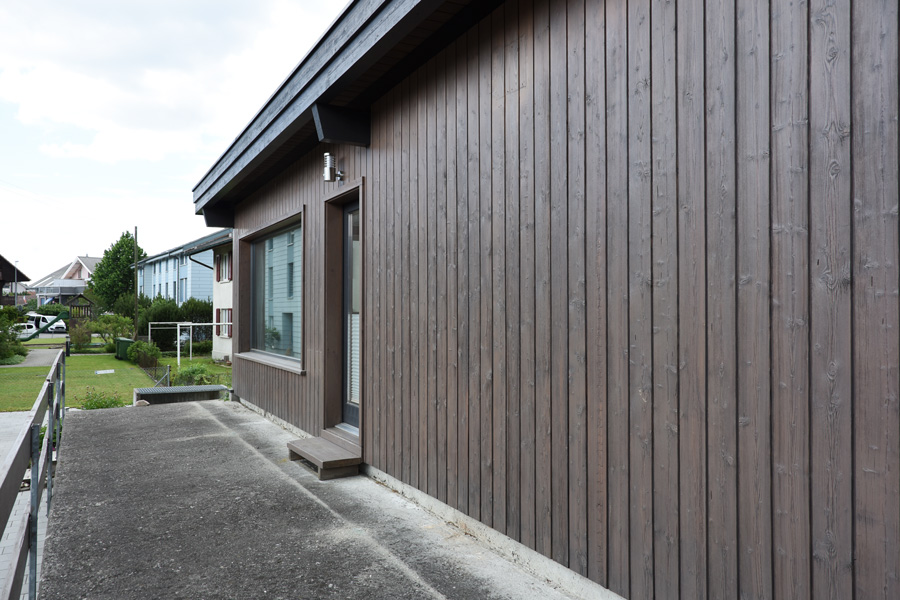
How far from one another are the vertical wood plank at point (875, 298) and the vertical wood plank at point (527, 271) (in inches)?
52.5

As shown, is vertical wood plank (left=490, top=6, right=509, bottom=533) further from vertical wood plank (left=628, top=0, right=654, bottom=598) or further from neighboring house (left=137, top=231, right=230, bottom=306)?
neighboring house (left=137, top=231, right=230, bottom=306)

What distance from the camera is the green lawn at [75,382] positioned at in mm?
10602

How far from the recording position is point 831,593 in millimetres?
1554

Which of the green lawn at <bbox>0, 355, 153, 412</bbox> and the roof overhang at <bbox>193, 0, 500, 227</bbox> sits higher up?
the roof overhang at <bbox>193, 0, 500, 227</bbox>

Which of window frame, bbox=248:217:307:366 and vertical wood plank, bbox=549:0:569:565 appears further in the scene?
window frame, bbox=248:217:307:366

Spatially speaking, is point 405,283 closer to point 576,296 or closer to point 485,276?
point 485,276

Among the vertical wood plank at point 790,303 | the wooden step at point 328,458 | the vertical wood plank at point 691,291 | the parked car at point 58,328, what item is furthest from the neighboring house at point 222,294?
the parked car at point 58,328

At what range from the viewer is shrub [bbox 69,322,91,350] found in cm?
2320

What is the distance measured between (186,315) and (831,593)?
2521 centimetres

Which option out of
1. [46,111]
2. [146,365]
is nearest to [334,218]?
[146,365]

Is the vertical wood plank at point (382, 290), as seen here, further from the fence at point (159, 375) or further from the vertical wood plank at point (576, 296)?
the fence at point (159, 375)

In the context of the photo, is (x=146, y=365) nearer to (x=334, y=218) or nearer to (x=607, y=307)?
(x=334, y=218)

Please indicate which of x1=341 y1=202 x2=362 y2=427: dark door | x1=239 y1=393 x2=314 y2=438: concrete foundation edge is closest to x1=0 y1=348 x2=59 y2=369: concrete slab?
x1=239 y1=393 x2=314 y2=438: concrete foundation edge

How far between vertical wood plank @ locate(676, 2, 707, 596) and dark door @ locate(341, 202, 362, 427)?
3250 millimetres
